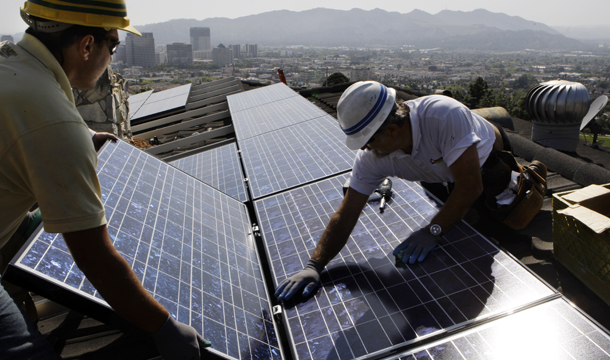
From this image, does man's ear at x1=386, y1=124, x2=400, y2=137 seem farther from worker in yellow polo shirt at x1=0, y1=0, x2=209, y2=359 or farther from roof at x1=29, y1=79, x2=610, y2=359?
worker in yellow polo shirt at x1=0, y1=0, x2=209, y2=359

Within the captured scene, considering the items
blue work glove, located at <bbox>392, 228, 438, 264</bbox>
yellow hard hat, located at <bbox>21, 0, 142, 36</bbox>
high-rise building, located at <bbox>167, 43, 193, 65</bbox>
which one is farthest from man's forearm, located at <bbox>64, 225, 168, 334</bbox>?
high-rise building, located at <bbox>167, 43, 193, 65</bbox>

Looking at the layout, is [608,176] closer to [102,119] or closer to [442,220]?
[442,220]

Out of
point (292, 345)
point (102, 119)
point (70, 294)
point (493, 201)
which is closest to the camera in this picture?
point (70, 294)

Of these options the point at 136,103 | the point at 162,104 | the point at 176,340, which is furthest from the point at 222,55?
the point at 176,340

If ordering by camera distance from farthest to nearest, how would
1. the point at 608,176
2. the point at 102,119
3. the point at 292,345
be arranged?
the point at 102,119 < the point at 608,176 < the point at 292,345

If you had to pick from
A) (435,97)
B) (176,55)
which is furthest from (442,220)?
(176,55)

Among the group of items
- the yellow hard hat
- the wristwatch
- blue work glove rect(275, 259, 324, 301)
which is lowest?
blue work glove rect(275, 259, 324, 301)

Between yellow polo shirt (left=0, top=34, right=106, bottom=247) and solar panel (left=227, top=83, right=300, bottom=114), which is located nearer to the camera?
yellow polo shirt (left=0, top=34, right=106, bottom=247)
